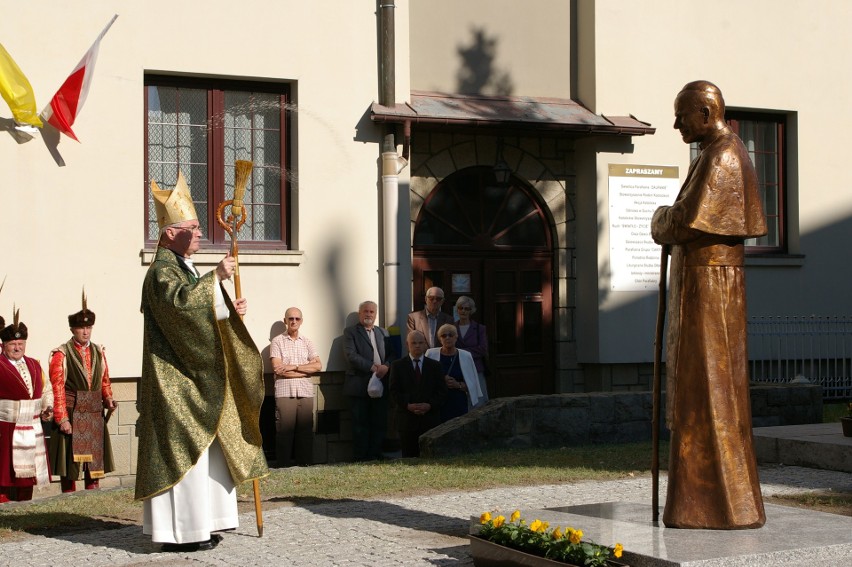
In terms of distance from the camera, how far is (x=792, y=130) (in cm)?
1789

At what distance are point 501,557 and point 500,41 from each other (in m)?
10.5

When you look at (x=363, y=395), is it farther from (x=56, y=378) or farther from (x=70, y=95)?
(x=70, y=95)

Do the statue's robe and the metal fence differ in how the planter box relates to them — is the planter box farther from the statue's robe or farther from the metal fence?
the metal fence

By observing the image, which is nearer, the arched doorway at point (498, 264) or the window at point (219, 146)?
the window at point (219, 146)

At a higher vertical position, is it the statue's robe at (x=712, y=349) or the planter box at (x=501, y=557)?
the statue's robe at (x=712, y=349)

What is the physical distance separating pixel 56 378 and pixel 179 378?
4.57 m

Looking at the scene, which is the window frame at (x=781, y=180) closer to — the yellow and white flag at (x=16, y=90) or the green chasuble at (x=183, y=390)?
the yellow and white flag at (x=16, y=90)

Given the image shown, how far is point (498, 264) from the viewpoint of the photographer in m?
16.5

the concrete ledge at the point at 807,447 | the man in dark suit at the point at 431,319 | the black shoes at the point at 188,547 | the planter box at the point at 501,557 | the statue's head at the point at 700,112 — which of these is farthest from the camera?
the man in dark suit at the point at 431,319

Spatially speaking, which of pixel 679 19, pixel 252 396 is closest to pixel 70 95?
pixel 252 396

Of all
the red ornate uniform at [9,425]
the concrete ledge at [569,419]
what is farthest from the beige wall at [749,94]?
the red ornate uniform at [9,425]

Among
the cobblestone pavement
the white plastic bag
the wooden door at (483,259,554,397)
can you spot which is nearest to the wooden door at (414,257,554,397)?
the wooden door at (483,259,554,397)

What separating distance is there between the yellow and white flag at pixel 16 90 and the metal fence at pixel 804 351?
936 cm

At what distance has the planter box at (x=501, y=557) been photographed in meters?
6.64
